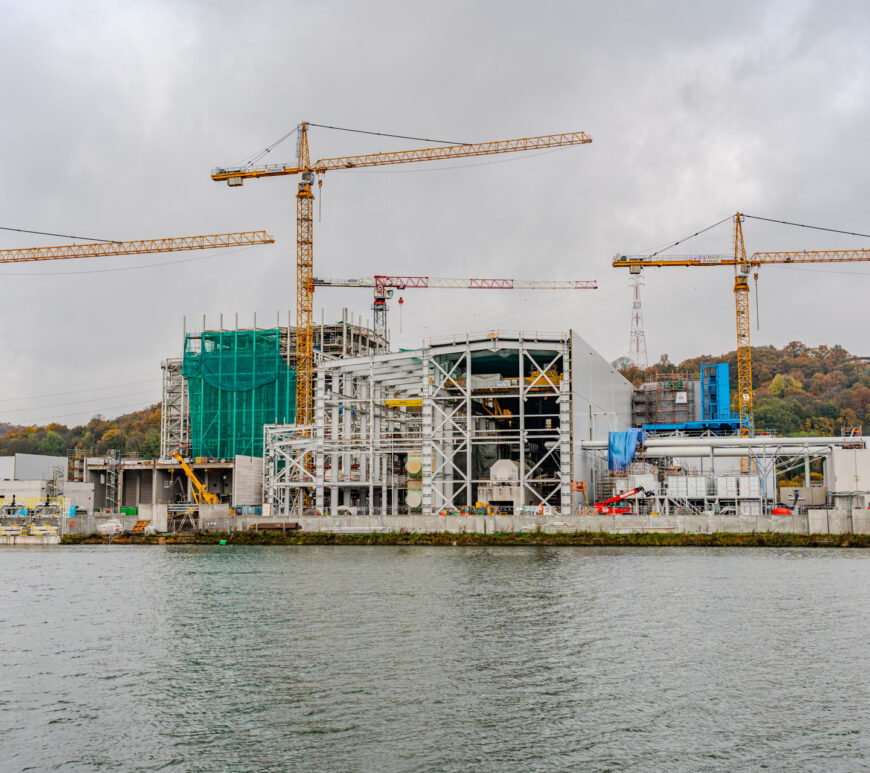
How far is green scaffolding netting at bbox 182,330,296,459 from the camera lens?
126 meters

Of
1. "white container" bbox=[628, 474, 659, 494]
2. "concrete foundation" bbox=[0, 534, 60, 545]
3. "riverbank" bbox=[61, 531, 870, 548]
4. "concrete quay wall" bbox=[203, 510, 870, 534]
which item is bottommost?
"concrete foundation" bbox=[0, 534, 60, 545]

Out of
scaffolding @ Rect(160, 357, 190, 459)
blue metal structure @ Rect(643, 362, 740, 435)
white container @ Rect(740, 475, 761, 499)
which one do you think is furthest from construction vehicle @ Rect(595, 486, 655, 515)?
scaffolding @ Rect(160, 357, 190, 459)

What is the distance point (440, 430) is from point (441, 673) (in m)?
63.2

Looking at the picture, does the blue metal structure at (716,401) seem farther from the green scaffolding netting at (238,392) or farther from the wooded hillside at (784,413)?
the green scaffolding netting at (238,392)

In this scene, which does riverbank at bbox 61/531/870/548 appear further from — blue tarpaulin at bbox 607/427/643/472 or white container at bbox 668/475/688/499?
blue tarpaulin at bbox 607/427/643/472

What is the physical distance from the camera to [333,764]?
→ 18.3m

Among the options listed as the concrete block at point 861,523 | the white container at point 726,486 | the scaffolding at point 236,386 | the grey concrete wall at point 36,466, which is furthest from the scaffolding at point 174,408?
the concrete block at point 861,523

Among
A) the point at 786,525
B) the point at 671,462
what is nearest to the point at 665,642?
the point at 786,525

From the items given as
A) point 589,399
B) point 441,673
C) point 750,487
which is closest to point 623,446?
point 589,399

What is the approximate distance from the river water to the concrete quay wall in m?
22.9

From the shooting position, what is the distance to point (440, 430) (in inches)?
3506

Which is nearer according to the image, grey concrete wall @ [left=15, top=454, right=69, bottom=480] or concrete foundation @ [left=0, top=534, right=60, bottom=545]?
concrete foundation @ [left=0, top=534, right=60, bottom=545]

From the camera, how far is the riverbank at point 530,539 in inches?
2763

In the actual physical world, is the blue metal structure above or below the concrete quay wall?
above
